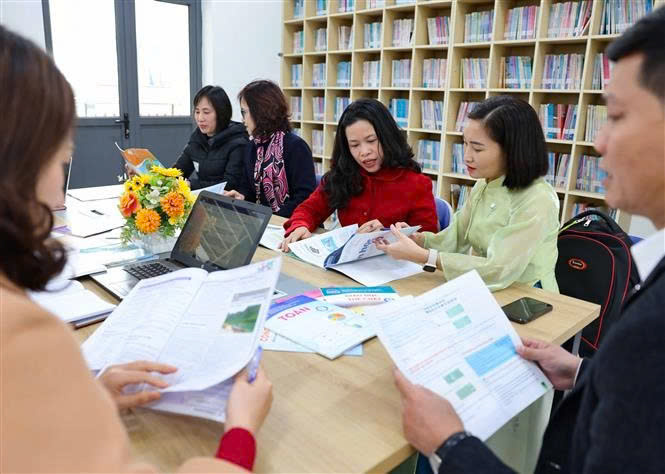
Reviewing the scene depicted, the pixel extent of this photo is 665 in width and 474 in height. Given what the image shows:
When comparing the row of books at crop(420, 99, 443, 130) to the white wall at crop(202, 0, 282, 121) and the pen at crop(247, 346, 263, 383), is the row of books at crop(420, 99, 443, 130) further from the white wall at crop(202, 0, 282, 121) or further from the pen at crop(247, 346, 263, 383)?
the pen at crop(247, 346, 263, 383)

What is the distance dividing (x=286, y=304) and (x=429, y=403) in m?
0.54

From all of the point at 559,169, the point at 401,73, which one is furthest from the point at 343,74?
the point at 559,169

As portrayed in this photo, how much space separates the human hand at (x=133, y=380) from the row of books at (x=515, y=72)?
3453mm

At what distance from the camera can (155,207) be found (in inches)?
65.4

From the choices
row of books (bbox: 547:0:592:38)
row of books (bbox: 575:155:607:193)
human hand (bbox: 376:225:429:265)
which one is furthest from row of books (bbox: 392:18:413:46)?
human hand (bbox: 376:225:429:265)

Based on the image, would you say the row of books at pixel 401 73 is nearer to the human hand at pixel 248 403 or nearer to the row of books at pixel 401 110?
the row of books at pixel 401 110

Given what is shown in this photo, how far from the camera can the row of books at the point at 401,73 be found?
4.30 m

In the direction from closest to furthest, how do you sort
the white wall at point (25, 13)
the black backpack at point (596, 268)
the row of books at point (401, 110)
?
the black backpack at point (596, 268)
the white wall at point (25, 13)
the row of books at point (401, 110)

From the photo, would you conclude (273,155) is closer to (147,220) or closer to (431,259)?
(147,220)

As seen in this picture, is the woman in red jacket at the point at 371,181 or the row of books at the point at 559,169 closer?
the woman in red jacket at the point at 371,181

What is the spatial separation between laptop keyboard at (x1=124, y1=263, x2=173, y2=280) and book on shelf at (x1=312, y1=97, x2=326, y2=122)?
3.78 metres

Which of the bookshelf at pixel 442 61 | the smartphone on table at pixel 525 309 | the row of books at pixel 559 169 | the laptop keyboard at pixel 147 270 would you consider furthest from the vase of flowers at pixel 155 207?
the row of books at pixel 559 169

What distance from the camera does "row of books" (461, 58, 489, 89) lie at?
12.5 feet

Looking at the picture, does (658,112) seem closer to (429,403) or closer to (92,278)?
(429,403)
